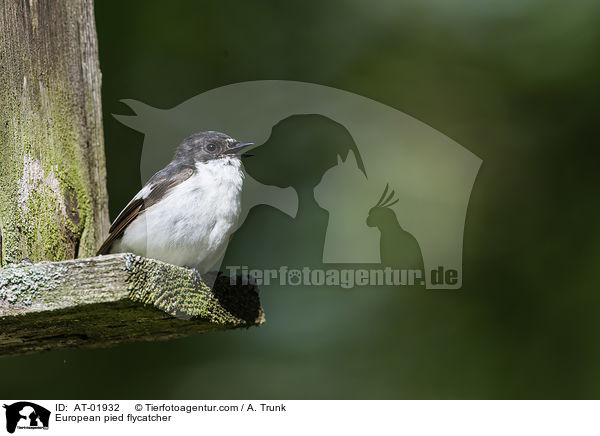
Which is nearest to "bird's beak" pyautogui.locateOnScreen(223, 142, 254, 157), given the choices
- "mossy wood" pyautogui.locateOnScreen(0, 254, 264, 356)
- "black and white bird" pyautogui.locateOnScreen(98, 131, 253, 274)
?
"black and white bird" pyautogui.locateOnScreen(98, 131, 253, 274)

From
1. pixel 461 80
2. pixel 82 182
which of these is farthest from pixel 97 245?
pixel 461 80

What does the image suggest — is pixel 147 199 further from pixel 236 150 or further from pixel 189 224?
pixel 236 150

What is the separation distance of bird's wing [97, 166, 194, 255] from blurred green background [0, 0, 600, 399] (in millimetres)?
1438

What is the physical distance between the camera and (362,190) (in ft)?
15.9

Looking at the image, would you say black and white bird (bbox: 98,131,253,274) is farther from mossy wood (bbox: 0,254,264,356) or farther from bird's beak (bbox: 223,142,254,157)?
mossy wood (bbox: 0,254,264,356)

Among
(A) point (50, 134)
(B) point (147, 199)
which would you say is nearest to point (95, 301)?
(B) point (147, 199)

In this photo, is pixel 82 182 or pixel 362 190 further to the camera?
pixel 362 190

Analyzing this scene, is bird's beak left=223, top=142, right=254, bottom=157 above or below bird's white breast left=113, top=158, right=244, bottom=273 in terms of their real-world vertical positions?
above

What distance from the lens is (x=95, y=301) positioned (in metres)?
2.19

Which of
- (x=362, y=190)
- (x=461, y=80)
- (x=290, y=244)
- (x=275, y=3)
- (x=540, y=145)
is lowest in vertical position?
(x=290, y=244)

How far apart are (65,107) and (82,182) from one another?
0.38 meters

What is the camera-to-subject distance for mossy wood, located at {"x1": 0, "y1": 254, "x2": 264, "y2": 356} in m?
2.20

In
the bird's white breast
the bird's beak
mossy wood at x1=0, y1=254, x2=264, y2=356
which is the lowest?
mossy wood at x1=0, y1=254, x2=264, y2=356

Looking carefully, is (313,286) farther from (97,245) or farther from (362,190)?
(97,245)
